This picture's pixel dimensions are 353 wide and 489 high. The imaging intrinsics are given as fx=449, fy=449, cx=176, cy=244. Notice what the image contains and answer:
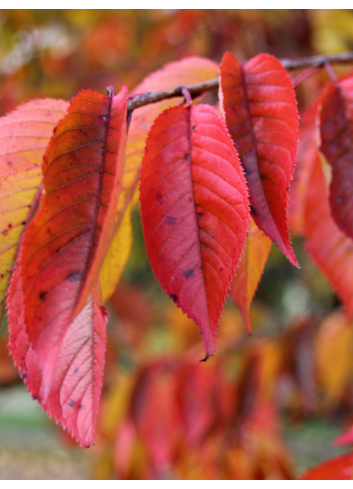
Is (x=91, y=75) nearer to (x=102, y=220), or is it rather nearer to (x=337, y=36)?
(x=337, y=36)

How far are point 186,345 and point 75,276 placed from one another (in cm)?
360

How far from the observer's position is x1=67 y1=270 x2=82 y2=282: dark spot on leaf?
33 centimetres

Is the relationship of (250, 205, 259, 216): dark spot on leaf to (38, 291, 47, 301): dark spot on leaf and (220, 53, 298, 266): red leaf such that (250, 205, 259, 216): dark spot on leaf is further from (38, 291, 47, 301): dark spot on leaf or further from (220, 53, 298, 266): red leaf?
(38, 291, 47, 301): dark spot on leaf

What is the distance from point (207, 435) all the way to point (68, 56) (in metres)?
2.53

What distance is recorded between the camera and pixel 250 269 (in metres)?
0.54

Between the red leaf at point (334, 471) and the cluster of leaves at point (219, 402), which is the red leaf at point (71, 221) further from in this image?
the cluster of leaves at point (219, 402)

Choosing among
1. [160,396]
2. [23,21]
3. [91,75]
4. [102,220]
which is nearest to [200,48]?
[91,75]

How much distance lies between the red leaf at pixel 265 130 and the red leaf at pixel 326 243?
0.67 ft

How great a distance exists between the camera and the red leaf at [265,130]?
0.41 m

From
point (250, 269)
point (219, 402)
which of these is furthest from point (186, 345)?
point (250, 269)

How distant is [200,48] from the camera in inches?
105

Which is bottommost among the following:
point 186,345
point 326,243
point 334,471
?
point 186,345

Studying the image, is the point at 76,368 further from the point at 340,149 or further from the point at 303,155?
Result: the point at 303,155

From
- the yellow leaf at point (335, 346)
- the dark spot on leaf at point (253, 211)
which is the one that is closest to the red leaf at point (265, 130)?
the dark spot on leaf at point (253, 211)
